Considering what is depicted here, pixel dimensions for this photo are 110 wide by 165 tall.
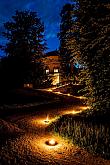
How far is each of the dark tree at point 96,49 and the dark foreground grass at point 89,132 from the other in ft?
2.21

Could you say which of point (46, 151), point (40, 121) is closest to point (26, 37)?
point (40, 121)

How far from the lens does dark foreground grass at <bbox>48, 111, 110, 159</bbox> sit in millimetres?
9367

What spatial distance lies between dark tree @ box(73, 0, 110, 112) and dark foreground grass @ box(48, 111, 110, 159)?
2.21 ft

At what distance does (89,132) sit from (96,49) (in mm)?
3941

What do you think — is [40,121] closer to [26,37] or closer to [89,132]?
[89,132]

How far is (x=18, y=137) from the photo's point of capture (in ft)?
36.0

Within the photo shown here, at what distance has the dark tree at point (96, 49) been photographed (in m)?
11.2

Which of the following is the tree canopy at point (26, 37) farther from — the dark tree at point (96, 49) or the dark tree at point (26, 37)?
the dark tree at point (96, 49)

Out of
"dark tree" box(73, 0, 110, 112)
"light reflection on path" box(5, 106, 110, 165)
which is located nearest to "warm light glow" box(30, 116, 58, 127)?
"light reflection on path" box(5, 106, 110, 165)

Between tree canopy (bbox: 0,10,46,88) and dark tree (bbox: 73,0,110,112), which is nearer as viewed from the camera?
dark tree (bbox: 73,0,110,112)

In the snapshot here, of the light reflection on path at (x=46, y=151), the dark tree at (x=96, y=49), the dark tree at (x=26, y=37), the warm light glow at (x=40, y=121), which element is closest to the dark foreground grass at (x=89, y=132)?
the light reflection on path at (x=46, y=151)

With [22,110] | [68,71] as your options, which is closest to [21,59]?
[22,110]

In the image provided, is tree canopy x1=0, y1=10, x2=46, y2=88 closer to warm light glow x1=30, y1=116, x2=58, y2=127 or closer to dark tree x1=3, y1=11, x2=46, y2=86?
dark tree x1=3, y1=11, x2=46, y2=86

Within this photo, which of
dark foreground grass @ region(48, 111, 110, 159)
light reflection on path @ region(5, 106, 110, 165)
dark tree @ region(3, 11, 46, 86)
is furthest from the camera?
dark tree @ region(3, 11, 46, 86)
